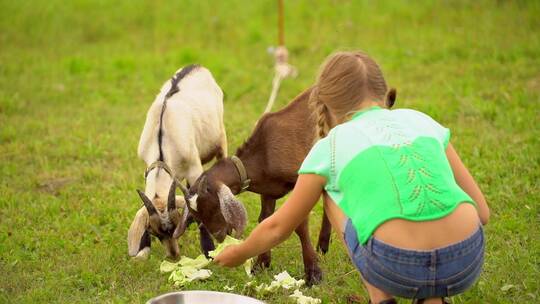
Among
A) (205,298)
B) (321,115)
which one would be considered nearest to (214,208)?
(205,298)

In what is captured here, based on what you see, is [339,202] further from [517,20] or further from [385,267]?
[517,20]

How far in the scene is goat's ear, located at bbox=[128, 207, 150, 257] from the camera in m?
5.72

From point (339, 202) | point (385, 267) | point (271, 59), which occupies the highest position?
point (339, 202)

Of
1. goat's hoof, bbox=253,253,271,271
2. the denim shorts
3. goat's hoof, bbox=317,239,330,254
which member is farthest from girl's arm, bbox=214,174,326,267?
goat's hoof, bbox=317,239,330,254

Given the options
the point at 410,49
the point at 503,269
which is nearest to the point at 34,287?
the point at 503,269

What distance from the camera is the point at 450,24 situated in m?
12.5

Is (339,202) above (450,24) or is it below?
above

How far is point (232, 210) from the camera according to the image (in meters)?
5.36

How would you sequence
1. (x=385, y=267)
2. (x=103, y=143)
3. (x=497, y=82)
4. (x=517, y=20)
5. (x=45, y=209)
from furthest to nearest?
(x=517, y=20), (x=497, y=82), (x=103, y=143), (x=45, y=209), (x=385, y=267)

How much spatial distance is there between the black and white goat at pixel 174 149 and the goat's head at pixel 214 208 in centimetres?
10

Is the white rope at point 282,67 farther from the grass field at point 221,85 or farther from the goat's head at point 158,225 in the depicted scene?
the goat's head at point 158,225

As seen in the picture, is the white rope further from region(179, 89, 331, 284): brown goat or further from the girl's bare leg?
the girl's bare leg

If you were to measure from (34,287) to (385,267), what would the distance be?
9.64 feet

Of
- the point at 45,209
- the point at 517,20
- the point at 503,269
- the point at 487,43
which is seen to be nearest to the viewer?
the point at 503,269
